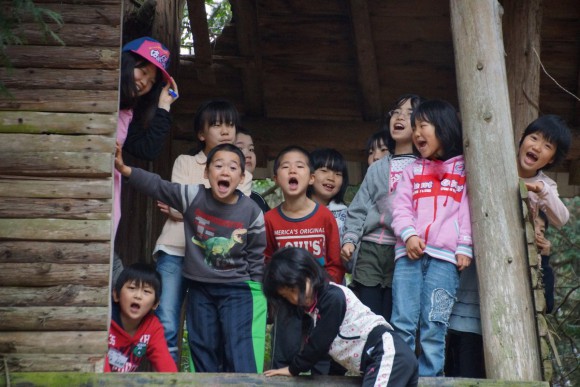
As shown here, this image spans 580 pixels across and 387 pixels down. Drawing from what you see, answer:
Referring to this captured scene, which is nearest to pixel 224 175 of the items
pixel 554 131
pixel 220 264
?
pixel 220 264

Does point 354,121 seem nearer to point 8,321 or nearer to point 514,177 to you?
point 514,177

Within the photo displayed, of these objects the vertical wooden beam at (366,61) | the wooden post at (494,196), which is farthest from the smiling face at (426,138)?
the vertical wooden beam at (366,61)

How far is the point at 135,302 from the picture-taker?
214 inches

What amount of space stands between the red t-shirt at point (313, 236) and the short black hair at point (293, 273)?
3.93ft

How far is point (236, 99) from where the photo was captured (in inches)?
348

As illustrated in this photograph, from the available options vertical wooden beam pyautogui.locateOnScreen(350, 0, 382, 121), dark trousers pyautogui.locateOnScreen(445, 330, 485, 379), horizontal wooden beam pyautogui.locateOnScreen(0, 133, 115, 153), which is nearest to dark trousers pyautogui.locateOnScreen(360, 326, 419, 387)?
dark trousers pyautogui.locateOnScreen(445, 330, 485, 379)

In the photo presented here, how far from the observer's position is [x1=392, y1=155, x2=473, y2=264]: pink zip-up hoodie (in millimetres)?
5371

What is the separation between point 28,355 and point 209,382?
95 centimetres

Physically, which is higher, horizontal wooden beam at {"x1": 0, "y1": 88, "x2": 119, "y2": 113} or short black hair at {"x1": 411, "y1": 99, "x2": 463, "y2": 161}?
horizontal wooden beam at {"x1": 0, "y1": 88, "x2": 119, "y2": 113}

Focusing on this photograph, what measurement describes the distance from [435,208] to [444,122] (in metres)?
0.54

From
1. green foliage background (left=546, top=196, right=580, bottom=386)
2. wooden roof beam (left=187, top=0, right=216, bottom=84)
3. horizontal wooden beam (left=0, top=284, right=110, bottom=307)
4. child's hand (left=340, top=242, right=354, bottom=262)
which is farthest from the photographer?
green foliage background (left=546, top=196, right=580, bottom=386)

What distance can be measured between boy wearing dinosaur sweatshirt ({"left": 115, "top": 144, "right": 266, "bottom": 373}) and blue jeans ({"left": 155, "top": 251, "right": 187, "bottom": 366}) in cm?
12

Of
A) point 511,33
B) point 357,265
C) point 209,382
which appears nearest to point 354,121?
point 511,33

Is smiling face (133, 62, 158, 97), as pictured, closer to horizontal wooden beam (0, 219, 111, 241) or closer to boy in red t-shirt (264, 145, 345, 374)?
boy in red t-shirt (264, 145, 345, 374)
